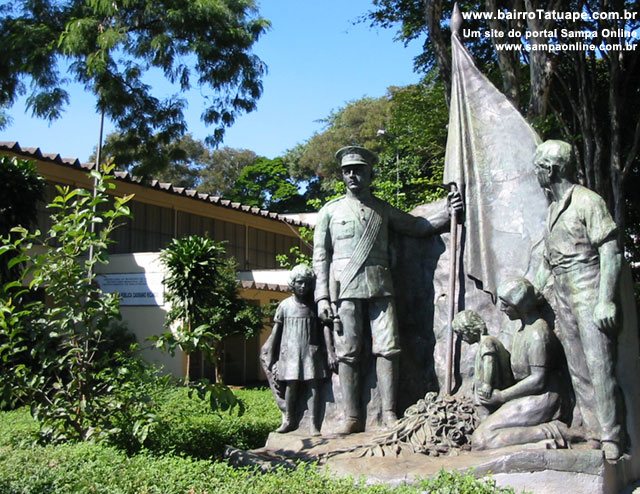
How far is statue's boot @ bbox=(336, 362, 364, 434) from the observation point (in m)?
5.94

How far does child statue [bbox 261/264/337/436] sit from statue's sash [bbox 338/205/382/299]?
0.42 metres

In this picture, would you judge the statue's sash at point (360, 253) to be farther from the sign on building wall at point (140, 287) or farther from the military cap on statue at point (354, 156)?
the sign on building wall at point (140, 287)

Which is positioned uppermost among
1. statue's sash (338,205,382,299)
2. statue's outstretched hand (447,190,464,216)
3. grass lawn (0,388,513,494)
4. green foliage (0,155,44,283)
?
green foliage (0,155,44,283)

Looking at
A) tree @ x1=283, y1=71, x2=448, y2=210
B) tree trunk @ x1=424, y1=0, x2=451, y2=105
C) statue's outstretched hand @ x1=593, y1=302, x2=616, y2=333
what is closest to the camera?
statue's outstretched hand @ x1=593, y1=302, x2=616, y2=333

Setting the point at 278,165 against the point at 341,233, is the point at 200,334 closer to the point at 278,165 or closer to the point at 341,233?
the point at 341,233

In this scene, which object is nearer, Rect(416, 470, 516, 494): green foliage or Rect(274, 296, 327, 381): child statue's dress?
Rect(416, 470, 516, 494): green foliage

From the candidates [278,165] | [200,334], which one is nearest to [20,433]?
[200,334]

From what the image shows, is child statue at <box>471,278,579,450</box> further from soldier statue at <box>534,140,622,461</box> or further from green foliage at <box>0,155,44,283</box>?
green foliage at <box>0,155,44,283</box>

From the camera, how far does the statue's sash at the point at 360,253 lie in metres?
6.00

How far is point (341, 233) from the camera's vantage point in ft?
20.2

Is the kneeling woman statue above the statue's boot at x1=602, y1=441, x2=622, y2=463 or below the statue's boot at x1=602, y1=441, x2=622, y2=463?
above

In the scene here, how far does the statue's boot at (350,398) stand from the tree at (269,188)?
29108 mm

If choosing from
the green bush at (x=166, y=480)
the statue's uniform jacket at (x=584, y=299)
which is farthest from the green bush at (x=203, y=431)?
the statue's uniform jacket at (x=584, y=299)

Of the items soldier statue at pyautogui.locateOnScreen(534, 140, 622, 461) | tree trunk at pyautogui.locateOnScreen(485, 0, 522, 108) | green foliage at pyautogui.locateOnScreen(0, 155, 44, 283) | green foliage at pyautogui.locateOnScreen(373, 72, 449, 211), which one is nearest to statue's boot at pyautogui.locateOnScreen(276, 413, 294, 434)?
soldier statue at pyautogui.locateOnScreen(534, 140, 622, 461)
